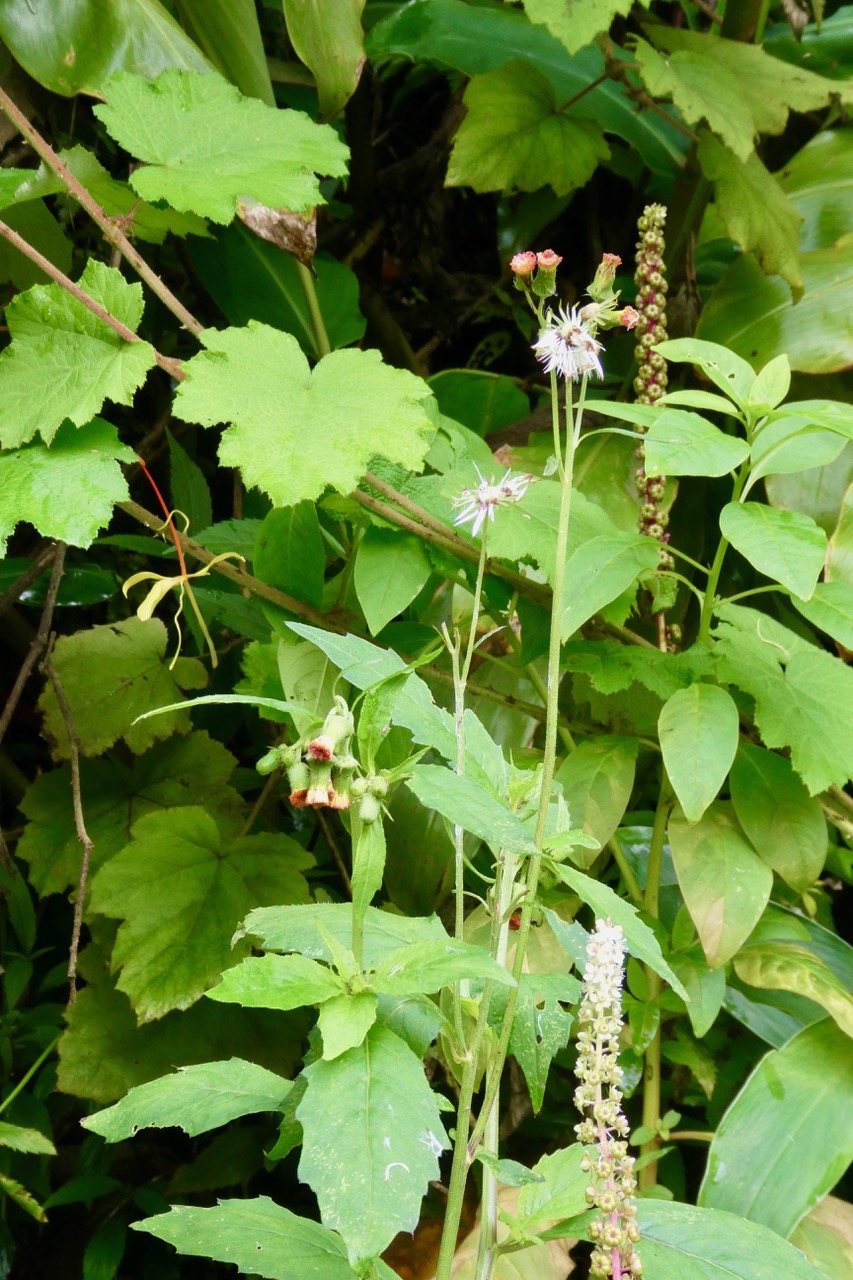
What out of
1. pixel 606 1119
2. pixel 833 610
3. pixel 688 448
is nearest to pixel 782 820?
pixel 833 610

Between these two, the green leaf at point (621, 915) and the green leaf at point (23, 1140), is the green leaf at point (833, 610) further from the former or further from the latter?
the green leaf at point (23, 1140)

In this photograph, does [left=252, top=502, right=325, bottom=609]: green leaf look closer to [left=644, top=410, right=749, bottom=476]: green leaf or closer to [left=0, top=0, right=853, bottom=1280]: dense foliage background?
[left=0, top=0, right=853, bottom=1280]: dense foliage background

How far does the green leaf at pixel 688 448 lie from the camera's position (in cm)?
76

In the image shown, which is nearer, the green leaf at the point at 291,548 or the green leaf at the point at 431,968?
the green leaf at the point at 431,968

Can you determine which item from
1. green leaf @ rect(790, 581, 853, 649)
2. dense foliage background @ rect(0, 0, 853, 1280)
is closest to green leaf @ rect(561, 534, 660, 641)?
dense foliage background @ rect(0, 0, 853, 1280)

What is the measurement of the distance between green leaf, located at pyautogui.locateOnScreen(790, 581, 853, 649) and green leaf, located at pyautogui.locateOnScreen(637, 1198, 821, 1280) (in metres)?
0.42

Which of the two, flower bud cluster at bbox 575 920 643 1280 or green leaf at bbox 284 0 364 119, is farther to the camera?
green leaf at bbox 284 0 364 119

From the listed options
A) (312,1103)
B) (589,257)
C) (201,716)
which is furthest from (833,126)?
(312,1103)

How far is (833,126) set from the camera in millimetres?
1449

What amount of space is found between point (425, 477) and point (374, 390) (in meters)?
0.14

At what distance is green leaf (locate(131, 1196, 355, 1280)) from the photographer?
49cm

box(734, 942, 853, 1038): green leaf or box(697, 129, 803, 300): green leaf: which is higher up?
box(697, 129, 803, 300): green leaf

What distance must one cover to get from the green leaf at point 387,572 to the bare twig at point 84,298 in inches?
8.1

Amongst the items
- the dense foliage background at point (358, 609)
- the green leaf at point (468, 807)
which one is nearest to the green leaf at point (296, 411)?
the dense foliage background at point (358, 609)
